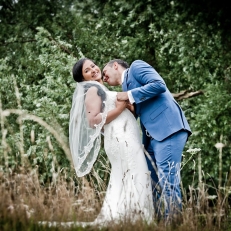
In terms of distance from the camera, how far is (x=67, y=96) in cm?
849

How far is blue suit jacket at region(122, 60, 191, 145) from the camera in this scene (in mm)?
4430

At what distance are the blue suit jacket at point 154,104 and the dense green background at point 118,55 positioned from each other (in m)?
3.27

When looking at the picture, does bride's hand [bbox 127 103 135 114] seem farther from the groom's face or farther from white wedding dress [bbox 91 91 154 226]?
the groom's face

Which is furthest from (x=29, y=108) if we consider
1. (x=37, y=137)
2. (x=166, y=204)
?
(x=166, y=204)

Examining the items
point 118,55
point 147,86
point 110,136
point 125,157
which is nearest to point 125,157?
point 125,157

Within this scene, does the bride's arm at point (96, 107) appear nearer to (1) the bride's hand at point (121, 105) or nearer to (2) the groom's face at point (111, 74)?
(1) the bride's hand at point (121, 105)

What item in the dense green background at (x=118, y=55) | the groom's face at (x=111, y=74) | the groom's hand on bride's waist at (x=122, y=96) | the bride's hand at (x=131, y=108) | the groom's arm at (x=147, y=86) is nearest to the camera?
the groom's arm at (x=147, y=86)

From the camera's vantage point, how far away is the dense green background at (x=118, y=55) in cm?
841

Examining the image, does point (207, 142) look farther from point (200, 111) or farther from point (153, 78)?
point (153, 78)

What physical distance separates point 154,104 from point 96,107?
1.69 ft

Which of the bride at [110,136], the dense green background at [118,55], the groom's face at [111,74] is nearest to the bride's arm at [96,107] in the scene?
the bride at [110,136]

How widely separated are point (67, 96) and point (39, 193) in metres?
5.28

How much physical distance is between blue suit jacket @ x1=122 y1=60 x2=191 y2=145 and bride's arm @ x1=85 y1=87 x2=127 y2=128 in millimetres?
179

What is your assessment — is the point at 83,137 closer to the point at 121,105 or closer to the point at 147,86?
the point at 121,105
